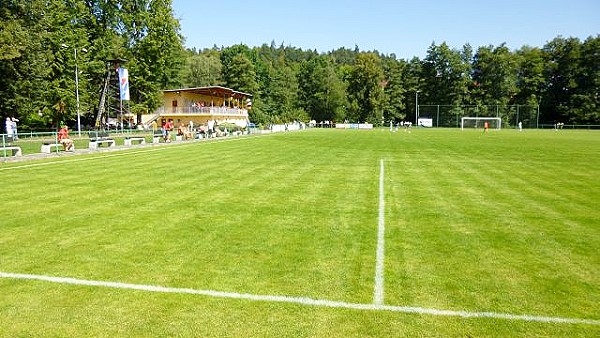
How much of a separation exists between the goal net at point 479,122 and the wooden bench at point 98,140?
75.0 metres

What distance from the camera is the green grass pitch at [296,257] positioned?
4.38 m

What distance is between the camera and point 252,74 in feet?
320

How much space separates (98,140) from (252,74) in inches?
2861

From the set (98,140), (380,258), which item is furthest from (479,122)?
(380,258)

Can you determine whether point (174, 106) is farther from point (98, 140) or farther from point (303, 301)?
point (303, 301)

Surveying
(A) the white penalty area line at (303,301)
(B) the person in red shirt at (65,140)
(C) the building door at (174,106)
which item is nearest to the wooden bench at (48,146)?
(B) the person in red shirt at (65,140)

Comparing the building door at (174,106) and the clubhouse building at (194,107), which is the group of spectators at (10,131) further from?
the building door at (174,106)

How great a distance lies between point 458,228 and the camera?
7945mm

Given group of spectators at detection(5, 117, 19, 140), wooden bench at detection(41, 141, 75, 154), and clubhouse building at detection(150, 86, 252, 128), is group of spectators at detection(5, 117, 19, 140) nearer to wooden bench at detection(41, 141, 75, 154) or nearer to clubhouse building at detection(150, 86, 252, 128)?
wooden bench at detection(41, 141, 75, 154)

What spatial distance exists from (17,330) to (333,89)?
10867 centimetres

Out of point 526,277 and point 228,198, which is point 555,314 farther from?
point 228,198

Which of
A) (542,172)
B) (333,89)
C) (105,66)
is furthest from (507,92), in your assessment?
(542,172)

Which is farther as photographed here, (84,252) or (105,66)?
(105,66)

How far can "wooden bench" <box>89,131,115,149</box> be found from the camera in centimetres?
2609
